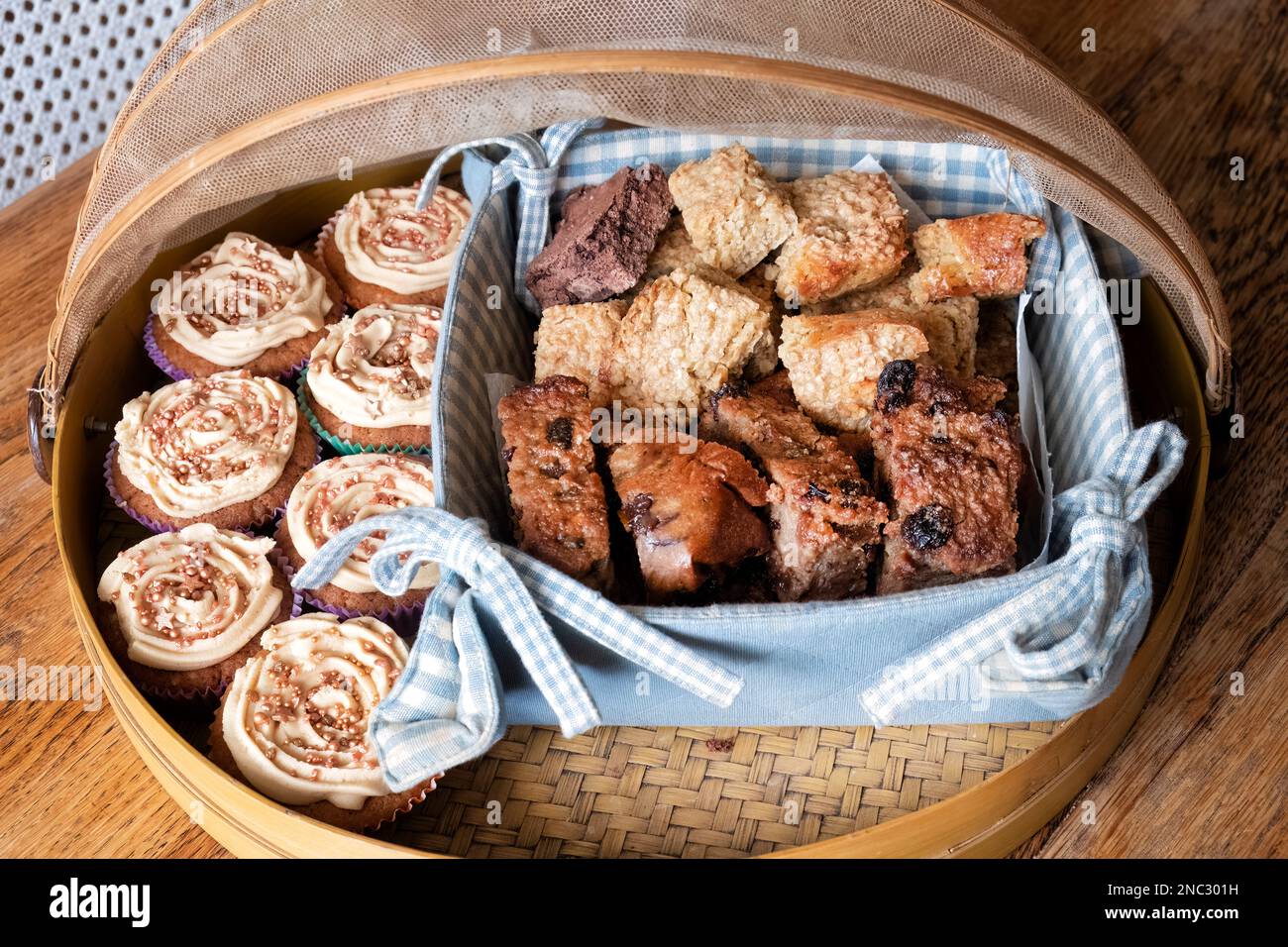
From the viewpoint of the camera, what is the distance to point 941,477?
1.86 m

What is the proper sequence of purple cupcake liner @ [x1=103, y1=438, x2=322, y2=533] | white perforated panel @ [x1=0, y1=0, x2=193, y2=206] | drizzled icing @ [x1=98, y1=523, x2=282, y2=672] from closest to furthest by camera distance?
drizzled icing @ [x1=98, y1=523, x2=282, y2=672], purple cupcake liner @ [x1=103, y1=438, x2=322, y2=533], white perforated panel @ [x1=0, y1=0, x2=193, y2=206]

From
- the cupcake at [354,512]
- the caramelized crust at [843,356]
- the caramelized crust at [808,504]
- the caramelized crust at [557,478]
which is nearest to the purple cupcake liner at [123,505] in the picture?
the cupcake at [354,512]

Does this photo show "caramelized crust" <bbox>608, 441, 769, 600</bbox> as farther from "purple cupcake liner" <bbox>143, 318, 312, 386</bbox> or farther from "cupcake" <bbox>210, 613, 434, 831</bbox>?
"purple cupcake liner" <bbox>143, 318, 312, 386</bbox>

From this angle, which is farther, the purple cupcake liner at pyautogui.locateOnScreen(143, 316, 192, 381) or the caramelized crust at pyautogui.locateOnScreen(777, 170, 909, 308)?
the purple cupcake liner at pyautogui.locateOnScreen(143, 316, 192, 381)

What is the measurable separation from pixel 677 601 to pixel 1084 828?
0.81m

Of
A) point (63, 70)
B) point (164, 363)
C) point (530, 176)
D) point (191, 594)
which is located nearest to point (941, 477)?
point (530, 176)

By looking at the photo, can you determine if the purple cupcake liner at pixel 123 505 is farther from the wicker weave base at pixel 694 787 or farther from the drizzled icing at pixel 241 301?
the wicker weave base at pixel 694 787

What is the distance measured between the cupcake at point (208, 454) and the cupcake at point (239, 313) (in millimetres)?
89

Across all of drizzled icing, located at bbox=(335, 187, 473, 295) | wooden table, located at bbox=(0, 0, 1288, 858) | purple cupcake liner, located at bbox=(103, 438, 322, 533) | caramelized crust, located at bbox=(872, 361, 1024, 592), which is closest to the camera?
caramelized crust, located at bbox=(872, 361, 1024, 592)

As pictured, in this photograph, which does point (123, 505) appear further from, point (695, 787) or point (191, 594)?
point (695, 787)

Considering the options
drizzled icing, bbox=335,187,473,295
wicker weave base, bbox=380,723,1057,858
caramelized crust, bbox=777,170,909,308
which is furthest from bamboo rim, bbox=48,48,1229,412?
wicker weave base, bbox=380,723,1057,858

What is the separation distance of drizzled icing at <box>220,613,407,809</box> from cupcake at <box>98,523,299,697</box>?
0.08 meters

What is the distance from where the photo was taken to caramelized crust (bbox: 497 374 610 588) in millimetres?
1872

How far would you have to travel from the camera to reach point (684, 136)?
7.85 feet
